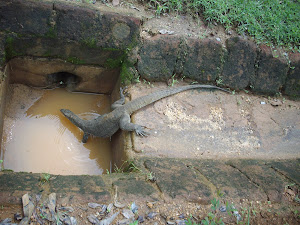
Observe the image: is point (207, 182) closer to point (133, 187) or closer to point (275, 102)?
point (133, 187)

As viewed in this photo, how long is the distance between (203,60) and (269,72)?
1.19m

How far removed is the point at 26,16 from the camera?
406 centimetres

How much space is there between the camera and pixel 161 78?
190 inches

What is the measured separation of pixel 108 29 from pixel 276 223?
11.1 ft

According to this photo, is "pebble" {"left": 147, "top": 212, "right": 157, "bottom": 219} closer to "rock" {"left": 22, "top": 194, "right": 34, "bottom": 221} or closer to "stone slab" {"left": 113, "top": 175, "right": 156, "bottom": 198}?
"stone slab" {"left": 113, "top": 175, "right": 156, "bottom": 198}

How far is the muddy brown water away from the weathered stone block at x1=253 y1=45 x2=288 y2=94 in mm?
2735

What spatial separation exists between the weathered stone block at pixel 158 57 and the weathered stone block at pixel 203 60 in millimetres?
236

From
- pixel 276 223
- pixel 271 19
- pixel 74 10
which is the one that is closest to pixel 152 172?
pixel 276 223

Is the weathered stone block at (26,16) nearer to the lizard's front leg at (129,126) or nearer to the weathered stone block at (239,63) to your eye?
the lizard's front leg at (129,126)

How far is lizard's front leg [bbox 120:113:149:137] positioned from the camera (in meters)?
4.11

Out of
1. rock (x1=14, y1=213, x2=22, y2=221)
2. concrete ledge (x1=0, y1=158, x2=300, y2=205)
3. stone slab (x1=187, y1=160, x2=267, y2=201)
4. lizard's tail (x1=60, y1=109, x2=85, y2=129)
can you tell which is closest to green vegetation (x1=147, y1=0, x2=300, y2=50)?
lizard's tail (x1=60, y1=109, x2=85, y2=129)

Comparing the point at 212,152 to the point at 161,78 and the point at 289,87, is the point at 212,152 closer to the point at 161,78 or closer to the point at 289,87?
the point at 161,78

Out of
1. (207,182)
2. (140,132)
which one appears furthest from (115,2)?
(207,182)

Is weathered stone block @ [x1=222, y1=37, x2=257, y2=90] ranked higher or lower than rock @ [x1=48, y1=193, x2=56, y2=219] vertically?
higher
